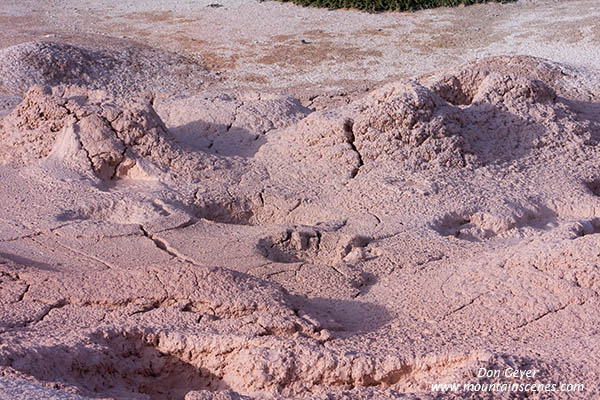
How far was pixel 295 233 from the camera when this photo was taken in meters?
3.69

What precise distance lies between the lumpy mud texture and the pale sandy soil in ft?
0.04

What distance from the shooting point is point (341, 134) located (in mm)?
4551

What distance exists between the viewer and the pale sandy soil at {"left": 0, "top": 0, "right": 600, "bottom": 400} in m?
2.39

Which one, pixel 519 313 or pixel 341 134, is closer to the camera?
pixel 519 313

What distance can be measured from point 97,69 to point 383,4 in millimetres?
5016

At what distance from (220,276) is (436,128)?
2123 millimetres

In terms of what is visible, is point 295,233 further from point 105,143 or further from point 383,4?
point 383,4

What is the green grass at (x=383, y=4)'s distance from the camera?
10578mm

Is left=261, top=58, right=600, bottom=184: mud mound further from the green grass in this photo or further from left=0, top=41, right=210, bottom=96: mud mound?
the green grass

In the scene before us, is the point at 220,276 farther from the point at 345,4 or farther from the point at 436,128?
the point at 345,4

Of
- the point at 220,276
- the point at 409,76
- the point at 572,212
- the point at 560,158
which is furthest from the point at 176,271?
the point at 409,76

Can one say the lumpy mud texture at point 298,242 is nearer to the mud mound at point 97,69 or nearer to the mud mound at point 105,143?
the mud mound at point 105,143

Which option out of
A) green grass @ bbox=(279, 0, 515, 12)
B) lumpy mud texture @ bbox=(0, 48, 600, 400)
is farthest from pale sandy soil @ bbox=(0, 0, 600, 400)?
green grass @ bbox=(279, 0, 515, 12)

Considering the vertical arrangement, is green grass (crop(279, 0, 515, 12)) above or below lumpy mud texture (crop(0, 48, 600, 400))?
above
